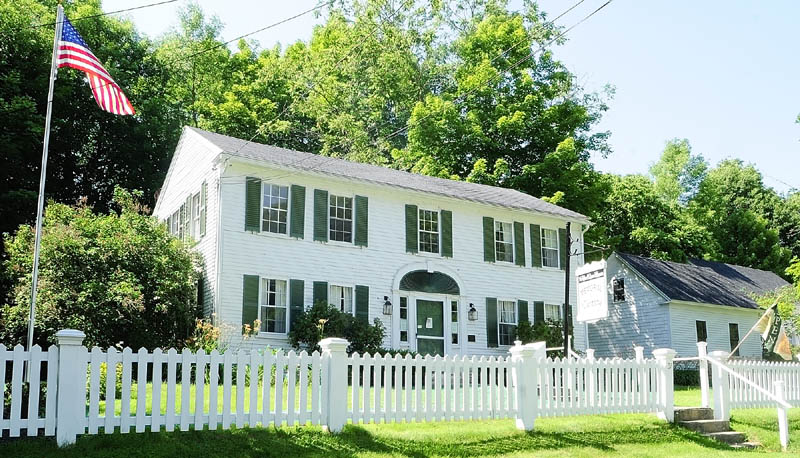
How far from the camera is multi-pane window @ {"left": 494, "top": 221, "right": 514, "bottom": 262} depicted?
22219mm

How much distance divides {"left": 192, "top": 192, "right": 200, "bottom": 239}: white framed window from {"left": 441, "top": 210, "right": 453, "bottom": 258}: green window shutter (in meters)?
6.45

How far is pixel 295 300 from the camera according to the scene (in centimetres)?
1808

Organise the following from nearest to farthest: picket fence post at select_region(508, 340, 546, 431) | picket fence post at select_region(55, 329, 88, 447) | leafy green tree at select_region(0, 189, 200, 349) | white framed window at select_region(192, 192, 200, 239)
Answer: picket fence post at select_region(55, 329, 88, 447) → picket fence post at select_region(508, 340, 546, 431) → leafy green tree at select_region(0, 189, 200, 349) → white framed window at select_region(192, 192, 200, 239)

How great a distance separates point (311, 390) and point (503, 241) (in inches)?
543

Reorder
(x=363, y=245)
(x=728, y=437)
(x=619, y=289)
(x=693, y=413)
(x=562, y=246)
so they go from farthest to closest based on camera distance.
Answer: (x=619, y=289) < (x=562, y=246) < (x=363, y=245) < (x=693, y=413) < (x=728, y=437)

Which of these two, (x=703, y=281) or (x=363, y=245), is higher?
(x=363, y=245)

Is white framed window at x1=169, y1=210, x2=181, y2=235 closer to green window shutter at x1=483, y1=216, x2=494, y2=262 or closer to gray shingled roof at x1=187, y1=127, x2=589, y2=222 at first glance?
gray shingled roof at x1=187, y1=127, x2=589, y2=222

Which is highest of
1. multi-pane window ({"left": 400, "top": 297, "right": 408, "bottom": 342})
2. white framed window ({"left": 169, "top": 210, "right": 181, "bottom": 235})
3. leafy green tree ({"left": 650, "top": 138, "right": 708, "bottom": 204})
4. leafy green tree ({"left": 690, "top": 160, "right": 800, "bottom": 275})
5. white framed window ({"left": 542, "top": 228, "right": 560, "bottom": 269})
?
leafy green tree ({"left": 650, "top": 138, "right": 708, "bottom": 204})

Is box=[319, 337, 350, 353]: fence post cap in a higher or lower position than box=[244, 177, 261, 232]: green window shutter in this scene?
lower

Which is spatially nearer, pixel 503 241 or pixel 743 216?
pixel 503 241

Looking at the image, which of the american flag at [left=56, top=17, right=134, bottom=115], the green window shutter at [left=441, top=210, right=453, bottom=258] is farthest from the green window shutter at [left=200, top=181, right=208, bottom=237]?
the green window shutter at [left=441, top=210, right=453, bottom=258]

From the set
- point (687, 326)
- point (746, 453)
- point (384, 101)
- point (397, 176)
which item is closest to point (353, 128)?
point (384, 101)

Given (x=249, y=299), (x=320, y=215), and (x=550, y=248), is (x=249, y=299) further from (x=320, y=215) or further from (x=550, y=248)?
(x=550, y=248)

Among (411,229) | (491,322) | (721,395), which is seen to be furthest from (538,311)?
(721,395)
